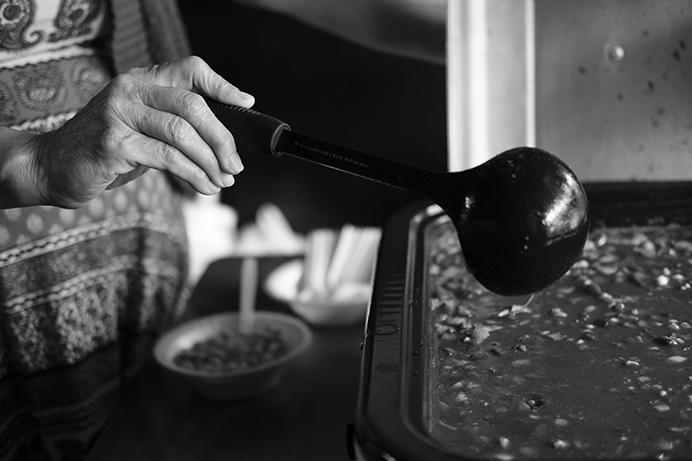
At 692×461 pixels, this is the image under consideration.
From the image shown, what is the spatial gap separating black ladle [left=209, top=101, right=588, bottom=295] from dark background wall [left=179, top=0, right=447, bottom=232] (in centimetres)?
227

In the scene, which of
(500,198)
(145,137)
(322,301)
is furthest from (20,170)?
(322,301)

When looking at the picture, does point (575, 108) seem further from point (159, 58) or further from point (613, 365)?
point (159, 58)

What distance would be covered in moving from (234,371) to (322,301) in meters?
0.41

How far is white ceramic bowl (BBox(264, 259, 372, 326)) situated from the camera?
1.81 metres

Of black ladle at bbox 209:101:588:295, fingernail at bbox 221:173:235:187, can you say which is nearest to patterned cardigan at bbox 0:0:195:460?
fingernail at bbox 221:173:235:187

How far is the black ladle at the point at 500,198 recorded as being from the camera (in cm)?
100

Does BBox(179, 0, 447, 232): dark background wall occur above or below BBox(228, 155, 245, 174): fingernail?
below

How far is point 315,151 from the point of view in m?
1.03

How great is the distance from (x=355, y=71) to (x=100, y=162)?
2460 mm

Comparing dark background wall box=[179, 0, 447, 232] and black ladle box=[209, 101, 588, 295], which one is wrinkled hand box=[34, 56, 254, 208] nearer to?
black ladle box=[209, 101, 588, 295]

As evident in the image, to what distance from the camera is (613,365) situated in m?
0.99

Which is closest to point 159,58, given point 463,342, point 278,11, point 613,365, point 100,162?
point 100,162

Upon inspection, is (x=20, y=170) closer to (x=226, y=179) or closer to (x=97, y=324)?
(x=226, y=179)

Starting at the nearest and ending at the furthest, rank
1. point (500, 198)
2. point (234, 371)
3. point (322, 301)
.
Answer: point (500, 198)
point (234, 371)
point (322, 301)
